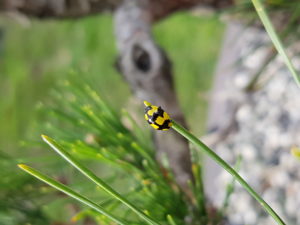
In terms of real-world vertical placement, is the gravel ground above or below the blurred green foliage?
below

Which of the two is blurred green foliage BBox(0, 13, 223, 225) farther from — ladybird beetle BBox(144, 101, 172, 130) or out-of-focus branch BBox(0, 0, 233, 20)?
ladybird beetle BBox(144, 101, 172, 130)

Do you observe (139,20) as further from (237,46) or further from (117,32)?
(237,46)

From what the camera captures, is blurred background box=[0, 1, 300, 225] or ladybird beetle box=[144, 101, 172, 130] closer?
ladybird beetle box=[144, 101, 172, 130]

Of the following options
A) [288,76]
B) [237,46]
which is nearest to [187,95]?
[237,46]

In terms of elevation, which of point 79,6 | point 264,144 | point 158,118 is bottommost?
point 158,118

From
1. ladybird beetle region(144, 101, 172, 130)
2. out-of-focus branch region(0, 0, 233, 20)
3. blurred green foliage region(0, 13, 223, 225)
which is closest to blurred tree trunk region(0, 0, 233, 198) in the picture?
out-of-focus branch region(0, 0, 233, 20)

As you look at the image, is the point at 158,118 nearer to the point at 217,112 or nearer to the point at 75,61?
the point at 217,112

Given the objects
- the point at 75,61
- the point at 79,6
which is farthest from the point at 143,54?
the point at 75,61

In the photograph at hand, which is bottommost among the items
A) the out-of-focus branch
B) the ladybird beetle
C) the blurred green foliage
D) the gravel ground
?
the ladybird beetle
